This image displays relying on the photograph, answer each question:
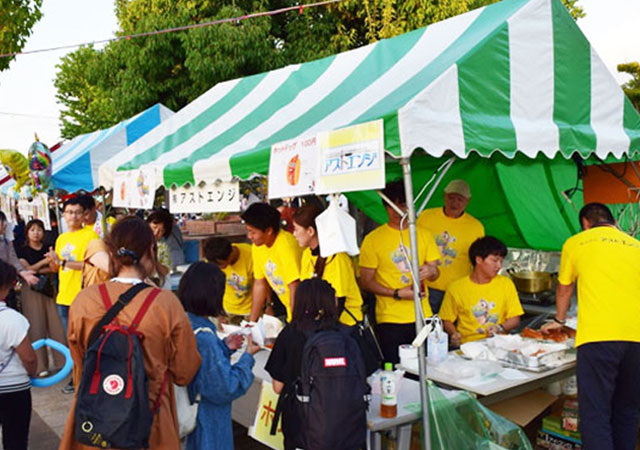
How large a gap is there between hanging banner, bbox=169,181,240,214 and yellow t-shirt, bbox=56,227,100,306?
1.14 metres

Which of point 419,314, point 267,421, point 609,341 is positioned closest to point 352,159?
point 419,314

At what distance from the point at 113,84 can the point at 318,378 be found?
514 inches

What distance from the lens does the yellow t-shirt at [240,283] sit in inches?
192

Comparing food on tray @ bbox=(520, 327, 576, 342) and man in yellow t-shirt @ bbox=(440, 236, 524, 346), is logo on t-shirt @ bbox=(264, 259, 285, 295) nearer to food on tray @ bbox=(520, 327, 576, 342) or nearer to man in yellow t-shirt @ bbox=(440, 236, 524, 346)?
man in yellow t-shirt @ bbox=(440, 236, 524, 346)

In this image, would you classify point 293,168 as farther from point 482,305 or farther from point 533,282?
point 533,282

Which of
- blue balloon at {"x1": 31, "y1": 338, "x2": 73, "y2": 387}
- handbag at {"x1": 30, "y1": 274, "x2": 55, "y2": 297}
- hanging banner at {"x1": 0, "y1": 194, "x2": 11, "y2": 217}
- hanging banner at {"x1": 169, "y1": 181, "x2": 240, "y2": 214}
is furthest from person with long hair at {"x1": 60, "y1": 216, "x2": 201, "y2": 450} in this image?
hanging banner at {"x1": 0, "y1": 194, "x2": 11, "y2": 217}

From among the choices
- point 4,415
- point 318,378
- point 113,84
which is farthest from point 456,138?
point 113,84

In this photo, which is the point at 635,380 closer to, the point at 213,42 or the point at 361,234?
the point at 361,234

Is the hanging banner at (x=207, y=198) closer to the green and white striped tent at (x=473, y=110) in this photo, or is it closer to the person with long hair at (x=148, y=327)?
the green and white striped tent at (x=473, y=110)

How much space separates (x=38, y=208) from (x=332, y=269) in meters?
5.59

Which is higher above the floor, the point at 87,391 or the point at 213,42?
the point at 213,42

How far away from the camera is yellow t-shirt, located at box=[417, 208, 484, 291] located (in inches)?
185

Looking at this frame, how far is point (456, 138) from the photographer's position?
3.17 metres

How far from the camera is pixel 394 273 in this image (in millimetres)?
3908
